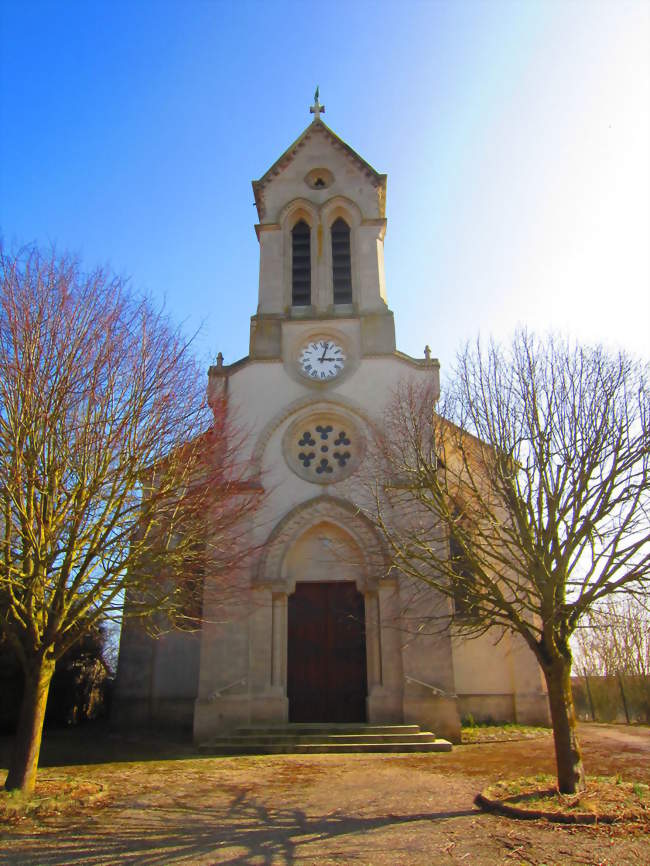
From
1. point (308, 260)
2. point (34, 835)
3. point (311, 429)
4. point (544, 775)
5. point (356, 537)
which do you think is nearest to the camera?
point (34, 835)

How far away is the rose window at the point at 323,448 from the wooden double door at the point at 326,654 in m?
2.73

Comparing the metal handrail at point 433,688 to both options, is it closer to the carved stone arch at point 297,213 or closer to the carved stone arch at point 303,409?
the carved stone arch at point 303,409

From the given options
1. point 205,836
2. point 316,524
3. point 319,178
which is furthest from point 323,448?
point 205,836

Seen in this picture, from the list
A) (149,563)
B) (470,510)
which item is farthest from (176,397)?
(470,510)

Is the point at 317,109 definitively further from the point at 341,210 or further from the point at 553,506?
the point at 553,506

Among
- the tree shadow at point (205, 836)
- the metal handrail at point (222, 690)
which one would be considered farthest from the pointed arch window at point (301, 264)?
the tree shadow at point (205, 836)

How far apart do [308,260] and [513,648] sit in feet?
40.4

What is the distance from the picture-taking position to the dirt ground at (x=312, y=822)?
5930 millimetres

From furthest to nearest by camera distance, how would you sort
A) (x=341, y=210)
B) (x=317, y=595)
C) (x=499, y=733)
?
(x=341, y=210) < (x=317, y=595) < (x=499, y=733)

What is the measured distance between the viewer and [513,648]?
1563 centimetres

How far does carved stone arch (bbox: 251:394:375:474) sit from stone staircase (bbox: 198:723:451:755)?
6.48 m

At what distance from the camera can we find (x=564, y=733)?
25.8 ft

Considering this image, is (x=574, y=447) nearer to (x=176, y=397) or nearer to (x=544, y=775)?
(x=544, y=775)

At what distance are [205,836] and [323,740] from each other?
6.57 metres
